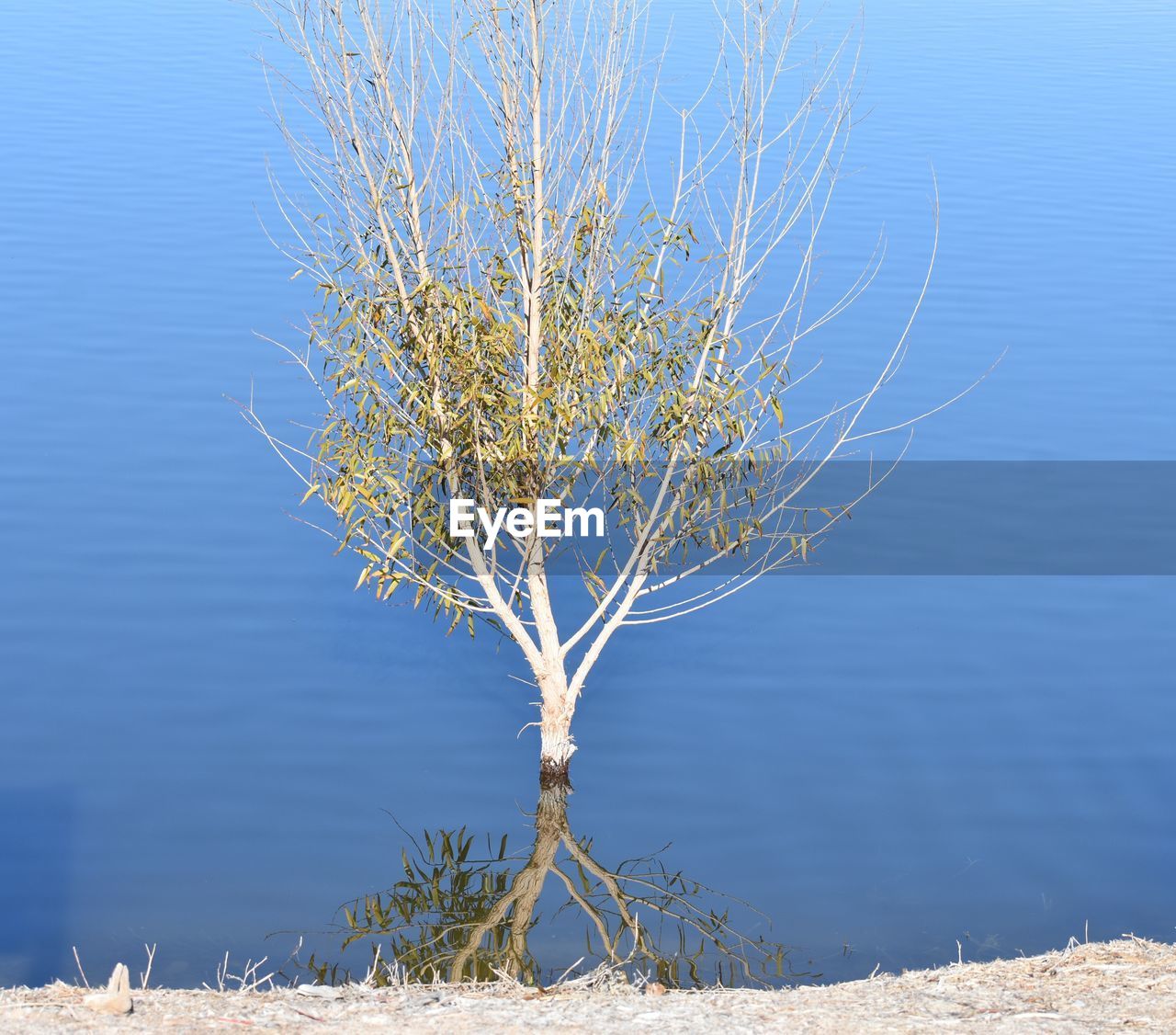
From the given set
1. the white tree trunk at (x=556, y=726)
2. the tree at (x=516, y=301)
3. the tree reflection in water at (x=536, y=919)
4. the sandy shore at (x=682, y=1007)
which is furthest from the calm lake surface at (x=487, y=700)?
the sandy shore at (x=682, y=1007)

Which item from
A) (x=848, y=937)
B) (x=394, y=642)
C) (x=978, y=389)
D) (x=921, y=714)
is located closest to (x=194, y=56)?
(x=978, y=389)

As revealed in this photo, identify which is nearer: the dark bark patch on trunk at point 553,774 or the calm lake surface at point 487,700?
the calm lake surface at point 487,700

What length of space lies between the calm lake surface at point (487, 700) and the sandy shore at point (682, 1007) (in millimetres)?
1392

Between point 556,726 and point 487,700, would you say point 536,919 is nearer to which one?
point 556,726

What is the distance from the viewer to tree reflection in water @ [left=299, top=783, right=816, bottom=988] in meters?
8.14

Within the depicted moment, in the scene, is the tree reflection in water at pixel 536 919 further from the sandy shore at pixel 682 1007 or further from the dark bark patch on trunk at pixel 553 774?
Result: the sandy shore at pixel 682 1007

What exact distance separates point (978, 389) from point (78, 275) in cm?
1038

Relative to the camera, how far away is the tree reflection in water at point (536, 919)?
8141 millimetres

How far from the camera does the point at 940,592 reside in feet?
41.7

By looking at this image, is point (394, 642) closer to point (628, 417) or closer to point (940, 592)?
point (628, 417)

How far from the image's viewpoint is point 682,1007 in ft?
21.6

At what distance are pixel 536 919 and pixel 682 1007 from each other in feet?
7.37

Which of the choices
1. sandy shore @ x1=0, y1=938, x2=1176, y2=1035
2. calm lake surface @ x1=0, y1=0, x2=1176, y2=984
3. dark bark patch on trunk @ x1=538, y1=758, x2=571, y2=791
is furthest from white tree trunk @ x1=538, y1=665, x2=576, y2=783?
sandy shore @ x1=0, y1=938, x2=1176, y2=1035

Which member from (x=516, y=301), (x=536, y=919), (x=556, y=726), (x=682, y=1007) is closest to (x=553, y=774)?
(x=556, y=726)
